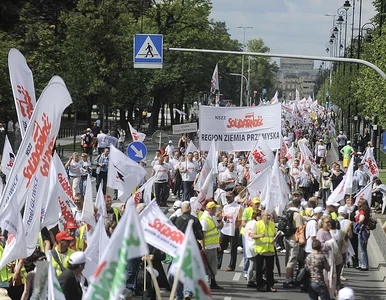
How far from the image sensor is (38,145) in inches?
432

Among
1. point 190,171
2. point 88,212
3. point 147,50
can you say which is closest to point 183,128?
point 190,171

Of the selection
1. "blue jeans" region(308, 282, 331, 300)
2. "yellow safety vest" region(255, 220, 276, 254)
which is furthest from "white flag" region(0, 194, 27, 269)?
"yellow safety vest" region(255, 220, 276, 254)

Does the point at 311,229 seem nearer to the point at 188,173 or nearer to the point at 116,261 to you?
the point at 116,261

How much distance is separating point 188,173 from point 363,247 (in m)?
9.48

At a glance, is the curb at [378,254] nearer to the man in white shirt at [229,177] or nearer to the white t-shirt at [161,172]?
the man in white shirt at [229,177]

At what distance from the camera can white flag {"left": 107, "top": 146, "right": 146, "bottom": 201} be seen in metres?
18.6

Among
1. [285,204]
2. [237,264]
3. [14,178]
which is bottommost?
[237,264]

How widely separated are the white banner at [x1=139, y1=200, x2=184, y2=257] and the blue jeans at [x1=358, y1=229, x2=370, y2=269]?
21.5 feet

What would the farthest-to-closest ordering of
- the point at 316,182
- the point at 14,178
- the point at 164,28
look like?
1. the point at 164,28
2. the point at 316,182
3. the point at 14,178

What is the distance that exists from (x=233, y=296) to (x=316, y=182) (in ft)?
39.4

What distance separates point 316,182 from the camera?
26.8 m

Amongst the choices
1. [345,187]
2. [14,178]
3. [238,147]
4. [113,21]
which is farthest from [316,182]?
[113,21]

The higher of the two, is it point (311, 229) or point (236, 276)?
point (311, 229)

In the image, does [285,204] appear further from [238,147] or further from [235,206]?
[238,147]
